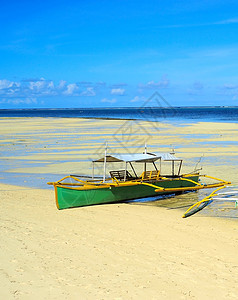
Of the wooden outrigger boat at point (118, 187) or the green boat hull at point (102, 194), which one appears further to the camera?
the wooden outrigger boat at point (118, 187)

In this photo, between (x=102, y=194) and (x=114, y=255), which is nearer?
(x=114, y=255)

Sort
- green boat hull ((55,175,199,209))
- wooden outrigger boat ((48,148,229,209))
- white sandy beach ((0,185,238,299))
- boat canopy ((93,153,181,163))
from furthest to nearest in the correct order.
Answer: boat canopy ((93,153,181,163)) < wooden outrigger boat ((48,148,229,209)) < green boat hull ((55,175,199,209)) < white sandy beach ((0,185,238,299))

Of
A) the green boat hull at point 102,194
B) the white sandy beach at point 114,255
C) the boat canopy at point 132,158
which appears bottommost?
the white sandy beach at point 114,255

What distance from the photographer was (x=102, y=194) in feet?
41.2

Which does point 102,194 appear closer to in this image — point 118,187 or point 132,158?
point 118,187

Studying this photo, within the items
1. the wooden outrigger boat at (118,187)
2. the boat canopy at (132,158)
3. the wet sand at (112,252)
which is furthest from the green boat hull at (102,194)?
the boat canopy at (132,158)

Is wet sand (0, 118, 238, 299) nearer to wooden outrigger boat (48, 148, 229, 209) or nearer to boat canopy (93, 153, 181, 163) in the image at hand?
wooden outrigger boat (48, 148, 229, 209)

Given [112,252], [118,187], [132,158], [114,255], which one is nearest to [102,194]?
[118,187]

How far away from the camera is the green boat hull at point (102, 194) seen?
38.4ft

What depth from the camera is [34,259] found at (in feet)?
24.8

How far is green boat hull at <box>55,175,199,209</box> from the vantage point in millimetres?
11719

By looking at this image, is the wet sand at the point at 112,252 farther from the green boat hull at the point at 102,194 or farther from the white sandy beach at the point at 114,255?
Result: the green boat hull at the point at 102,194

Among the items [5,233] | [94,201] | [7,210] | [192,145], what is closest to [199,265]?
[5,233]

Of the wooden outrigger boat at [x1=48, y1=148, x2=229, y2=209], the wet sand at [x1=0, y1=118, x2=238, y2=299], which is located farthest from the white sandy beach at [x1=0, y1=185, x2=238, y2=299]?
the wooden outrigger boat at [x1=48, y1=148, x2=229, y2=209]
